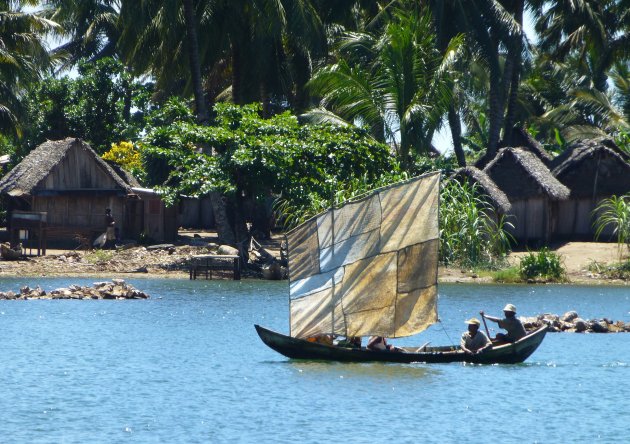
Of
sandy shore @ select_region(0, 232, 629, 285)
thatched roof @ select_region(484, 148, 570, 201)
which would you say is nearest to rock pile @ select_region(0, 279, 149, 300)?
sandy shore @ select_region(0, 232, 629, 285)

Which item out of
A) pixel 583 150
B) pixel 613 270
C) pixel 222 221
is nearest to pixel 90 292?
pixel 222 221

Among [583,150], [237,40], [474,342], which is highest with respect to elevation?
[237,40]

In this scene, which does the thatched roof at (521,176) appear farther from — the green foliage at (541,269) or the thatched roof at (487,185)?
A: the green foliage at (541,269)

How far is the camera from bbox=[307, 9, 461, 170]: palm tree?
37688 millimetres

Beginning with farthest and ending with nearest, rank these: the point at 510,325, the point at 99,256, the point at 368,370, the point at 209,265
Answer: the point at 99,256
the point at 209,265
the point at 510,325
the point at 368,370

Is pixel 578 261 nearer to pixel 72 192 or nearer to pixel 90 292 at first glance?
pixel 90 292

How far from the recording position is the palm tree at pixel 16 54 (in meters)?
40.2

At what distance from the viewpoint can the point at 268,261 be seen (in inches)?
1435

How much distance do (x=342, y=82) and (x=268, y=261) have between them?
6418 millimetres

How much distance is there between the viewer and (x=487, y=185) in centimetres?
3938

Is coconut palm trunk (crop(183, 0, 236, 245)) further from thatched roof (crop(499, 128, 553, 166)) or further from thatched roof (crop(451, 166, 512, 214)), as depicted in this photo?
thatched roof (crop(499, 128, 553, 166))

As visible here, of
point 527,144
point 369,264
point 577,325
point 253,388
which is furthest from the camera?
point 527,144

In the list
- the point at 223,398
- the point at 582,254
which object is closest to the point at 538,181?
the point at 582,254

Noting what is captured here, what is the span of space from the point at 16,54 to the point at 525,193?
18.2 metres
